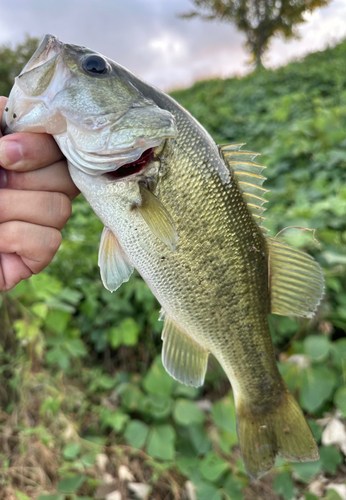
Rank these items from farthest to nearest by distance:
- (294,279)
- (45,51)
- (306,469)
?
1. (306,469)
2. (294,279)
3. (45,51)

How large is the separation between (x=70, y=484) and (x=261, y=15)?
1803 centimetres

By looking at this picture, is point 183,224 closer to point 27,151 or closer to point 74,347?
point 27,151

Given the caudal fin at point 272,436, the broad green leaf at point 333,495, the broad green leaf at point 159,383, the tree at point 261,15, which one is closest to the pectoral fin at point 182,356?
the caudal fin at point 272,436

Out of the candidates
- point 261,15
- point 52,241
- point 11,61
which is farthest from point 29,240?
point 261,15

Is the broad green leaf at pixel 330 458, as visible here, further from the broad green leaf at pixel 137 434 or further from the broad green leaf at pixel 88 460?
the broad green leaf at pixel 88 460

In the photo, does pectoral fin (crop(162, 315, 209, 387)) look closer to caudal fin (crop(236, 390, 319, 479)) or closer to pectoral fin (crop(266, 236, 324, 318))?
caudal fin (crop(236, 390, 319, 479))

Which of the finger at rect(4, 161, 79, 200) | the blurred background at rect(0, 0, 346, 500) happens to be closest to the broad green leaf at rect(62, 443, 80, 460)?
the blurred background at rect(0, 0, 346, 500)

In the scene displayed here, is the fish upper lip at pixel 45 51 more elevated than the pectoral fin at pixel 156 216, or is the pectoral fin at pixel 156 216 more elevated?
the fish upper lip at pixel 45 51

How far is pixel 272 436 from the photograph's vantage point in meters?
1.24

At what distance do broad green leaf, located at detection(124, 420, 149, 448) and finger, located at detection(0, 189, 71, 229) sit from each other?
1319 mm

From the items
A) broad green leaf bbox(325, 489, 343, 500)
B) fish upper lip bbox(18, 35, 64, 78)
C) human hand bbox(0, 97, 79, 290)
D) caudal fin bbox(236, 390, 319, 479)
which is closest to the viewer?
fish upper lip bbox(18, 35, 64, 78)

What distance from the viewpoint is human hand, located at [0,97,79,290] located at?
1057mm

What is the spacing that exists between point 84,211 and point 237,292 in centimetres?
323

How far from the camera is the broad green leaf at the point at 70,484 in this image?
1.71 m
